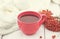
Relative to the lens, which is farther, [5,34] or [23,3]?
[23,3]

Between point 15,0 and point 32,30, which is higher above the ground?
point 15,0

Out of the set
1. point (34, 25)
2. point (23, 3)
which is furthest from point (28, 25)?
point (23, 3)

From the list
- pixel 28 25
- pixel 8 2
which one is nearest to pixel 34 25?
pixel 28 25

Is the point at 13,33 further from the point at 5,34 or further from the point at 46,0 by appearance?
the point at 46,0

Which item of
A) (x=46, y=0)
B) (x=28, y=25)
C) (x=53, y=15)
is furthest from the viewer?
(x=46, y=0)

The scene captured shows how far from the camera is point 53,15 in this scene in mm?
867

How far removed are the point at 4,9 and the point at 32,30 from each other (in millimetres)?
242

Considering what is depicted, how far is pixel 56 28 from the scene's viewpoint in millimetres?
792

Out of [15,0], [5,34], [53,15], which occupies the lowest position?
[5,34]

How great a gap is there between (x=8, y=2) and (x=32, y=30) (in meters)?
0.28

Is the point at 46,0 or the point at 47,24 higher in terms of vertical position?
the point at 46,0

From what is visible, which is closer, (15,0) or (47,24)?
(47,24)

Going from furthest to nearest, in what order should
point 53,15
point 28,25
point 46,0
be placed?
point 46,0
point 53,15
point 28,25

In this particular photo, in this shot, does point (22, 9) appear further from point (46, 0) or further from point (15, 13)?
point (46, 0)
